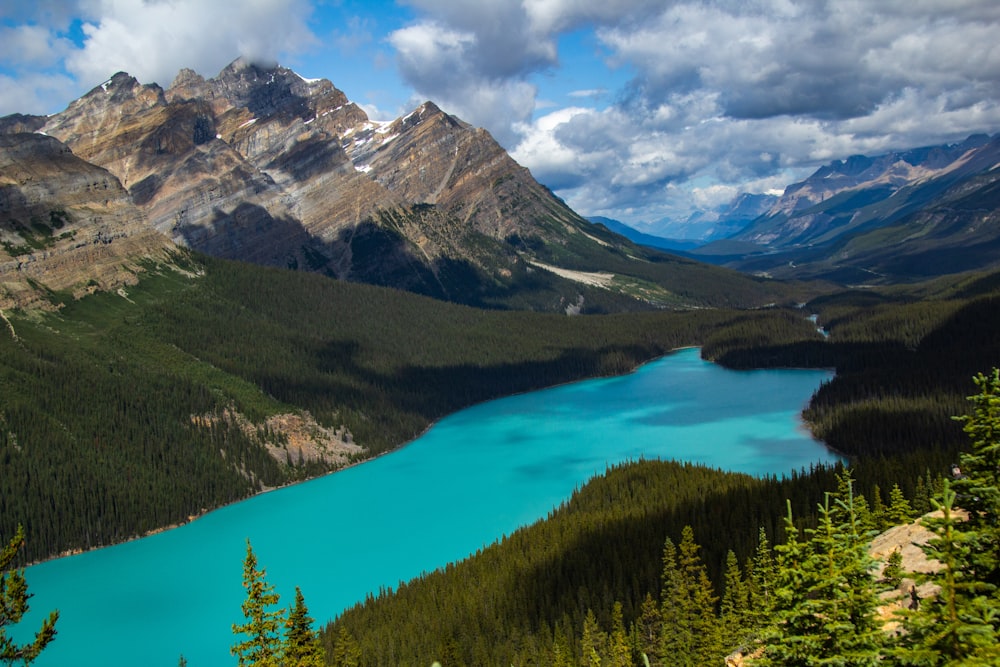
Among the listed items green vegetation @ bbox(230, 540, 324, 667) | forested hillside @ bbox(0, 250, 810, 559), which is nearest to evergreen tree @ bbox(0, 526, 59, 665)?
green vegetation @ bbox(230, 540, 324, 667)

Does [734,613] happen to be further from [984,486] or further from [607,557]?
[984,486]

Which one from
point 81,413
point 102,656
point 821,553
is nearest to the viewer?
point 821,553

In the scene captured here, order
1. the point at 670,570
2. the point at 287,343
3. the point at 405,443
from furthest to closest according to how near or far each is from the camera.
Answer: the point at 287,343
the point at 405,443
the point at 670,570

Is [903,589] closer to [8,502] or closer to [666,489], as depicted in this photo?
[666,489]

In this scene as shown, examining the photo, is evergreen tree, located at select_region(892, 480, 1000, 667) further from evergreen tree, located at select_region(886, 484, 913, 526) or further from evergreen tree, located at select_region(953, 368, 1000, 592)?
evergreen tree, located at select_region(886, 484, 913, 526)

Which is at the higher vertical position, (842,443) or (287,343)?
(287,343)

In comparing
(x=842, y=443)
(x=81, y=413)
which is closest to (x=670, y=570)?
(x=842, y=443)

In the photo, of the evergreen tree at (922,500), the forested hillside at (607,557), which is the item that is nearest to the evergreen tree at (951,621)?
the forested hillside at (607,557)
